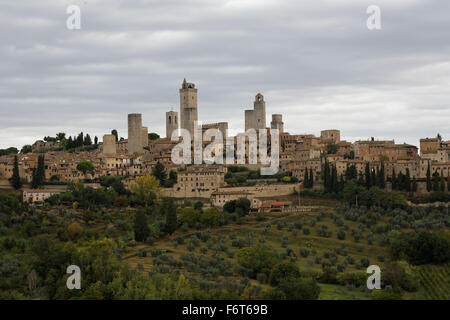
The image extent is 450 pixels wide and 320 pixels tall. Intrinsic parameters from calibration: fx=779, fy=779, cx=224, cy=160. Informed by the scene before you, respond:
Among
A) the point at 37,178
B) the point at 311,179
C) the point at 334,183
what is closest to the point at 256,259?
the point at 334,183

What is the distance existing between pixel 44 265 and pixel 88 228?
1234 centimetres

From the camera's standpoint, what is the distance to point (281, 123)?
8881 cm

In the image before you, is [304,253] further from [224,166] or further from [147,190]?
[224,166]

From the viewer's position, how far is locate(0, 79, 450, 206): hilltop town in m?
65.1

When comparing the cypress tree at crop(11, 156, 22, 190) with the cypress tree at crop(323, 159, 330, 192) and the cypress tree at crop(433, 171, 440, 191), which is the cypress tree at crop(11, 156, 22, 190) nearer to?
the cypress tree at crop(323, 159, 330, 192)

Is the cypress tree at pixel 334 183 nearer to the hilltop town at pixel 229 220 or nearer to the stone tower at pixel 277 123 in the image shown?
the hilltop town at pixel 229 220

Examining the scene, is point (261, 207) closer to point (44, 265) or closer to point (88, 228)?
point (88, 228)

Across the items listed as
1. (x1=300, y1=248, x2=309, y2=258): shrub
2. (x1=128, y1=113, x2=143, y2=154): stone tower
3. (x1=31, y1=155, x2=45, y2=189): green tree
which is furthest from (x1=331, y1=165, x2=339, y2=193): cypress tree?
(x1=128, y1=113, x2=143, y2=154): stone tower

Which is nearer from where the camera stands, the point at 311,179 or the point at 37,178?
the point at 37,178

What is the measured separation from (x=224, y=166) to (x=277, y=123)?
1824 cm

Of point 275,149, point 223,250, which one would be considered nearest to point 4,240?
point 223,250

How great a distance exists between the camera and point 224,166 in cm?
7169

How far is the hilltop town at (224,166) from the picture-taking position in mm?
65062

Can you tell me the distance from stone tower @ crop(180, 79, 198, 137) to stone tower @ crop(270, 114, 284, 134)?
9.07 m
